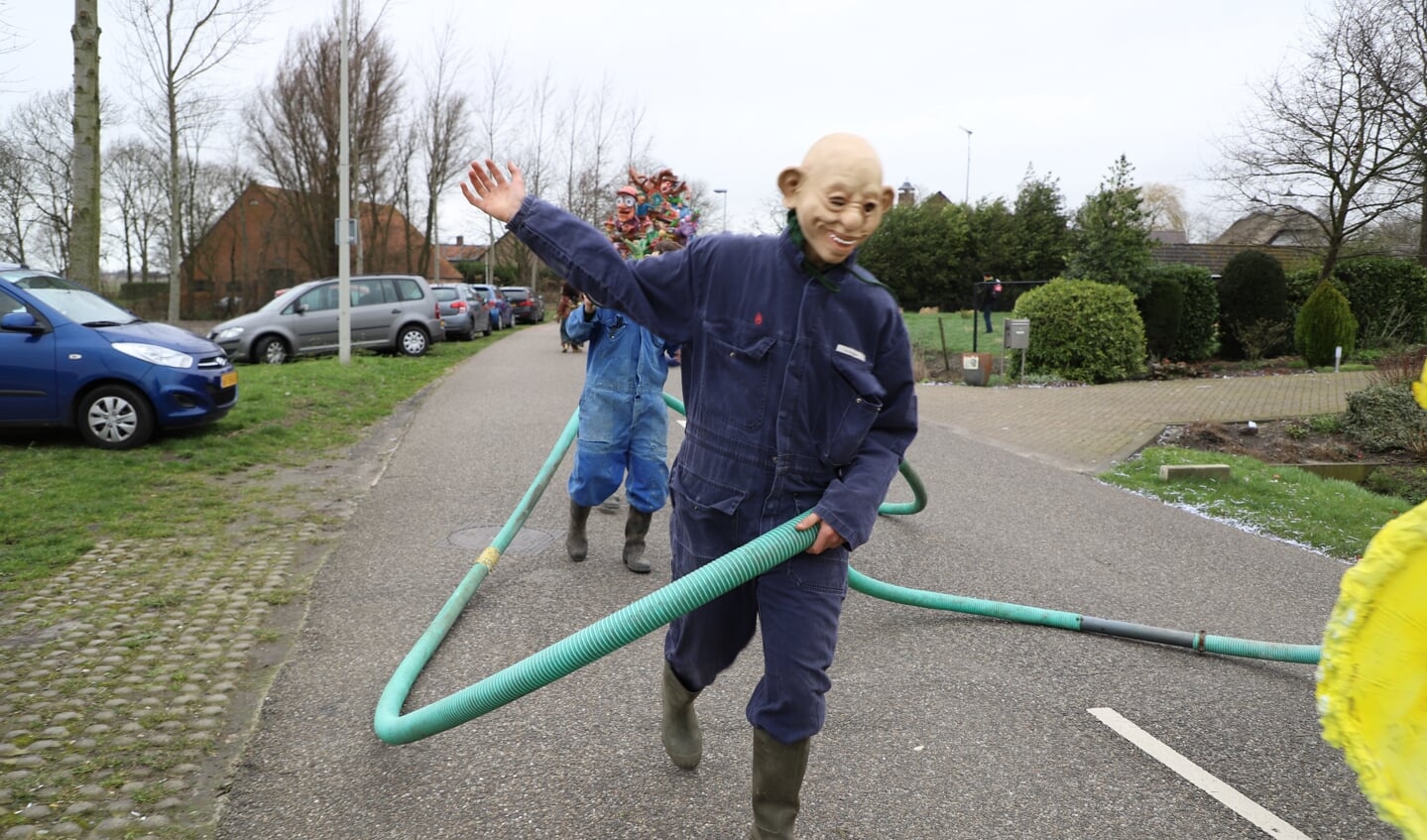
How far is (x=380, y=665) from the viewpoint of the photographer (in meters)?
4.00

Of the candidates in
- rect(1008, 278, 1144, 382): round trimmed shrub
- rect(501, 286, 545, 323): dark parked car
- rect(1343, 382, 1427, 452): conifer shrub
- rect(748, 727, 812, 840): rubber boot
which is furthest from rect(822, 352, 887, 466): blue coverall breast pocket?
rect(501, 286, 545, 323): dark parked car

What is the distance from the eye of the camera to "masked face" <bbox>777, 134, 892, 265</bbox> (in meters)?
2.38

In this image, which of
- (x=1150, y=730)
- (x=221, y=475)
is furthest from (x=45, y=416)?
(x=1150, y=730)

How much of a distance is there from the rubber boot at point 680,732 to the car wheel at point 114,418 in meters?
7.18

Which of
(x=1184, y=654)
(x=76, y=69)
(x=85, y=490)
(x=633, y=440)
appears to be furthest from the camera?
(x=76, y=69)

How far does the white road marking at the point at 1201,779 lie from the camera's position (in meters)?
2.88

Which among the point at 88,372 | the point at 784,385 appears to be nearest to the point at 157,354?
the point at 88,372

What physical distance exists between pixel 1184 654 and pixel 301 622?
407 cm

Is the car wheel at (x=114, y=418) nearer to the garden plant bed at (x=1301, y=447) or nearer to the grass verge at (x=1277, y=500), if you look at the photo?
the grass verge at (x=1277, y=500)

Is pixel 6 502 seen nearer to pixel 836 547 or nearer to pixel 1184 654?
pixel 836 547

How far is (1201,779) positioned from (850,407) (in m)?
1.88

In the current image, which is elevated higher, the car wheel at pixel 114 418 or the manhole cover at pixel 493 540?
the car wheel at pixel 114 418

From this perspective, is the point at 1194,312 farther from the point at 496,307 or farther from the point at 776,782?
the point at 496,307

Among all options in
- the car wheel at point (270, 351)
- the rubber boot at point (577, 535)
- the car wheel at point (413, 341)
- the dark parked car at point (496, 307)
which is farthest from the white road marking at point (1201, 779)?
the dark parked car at point (496, 307)
